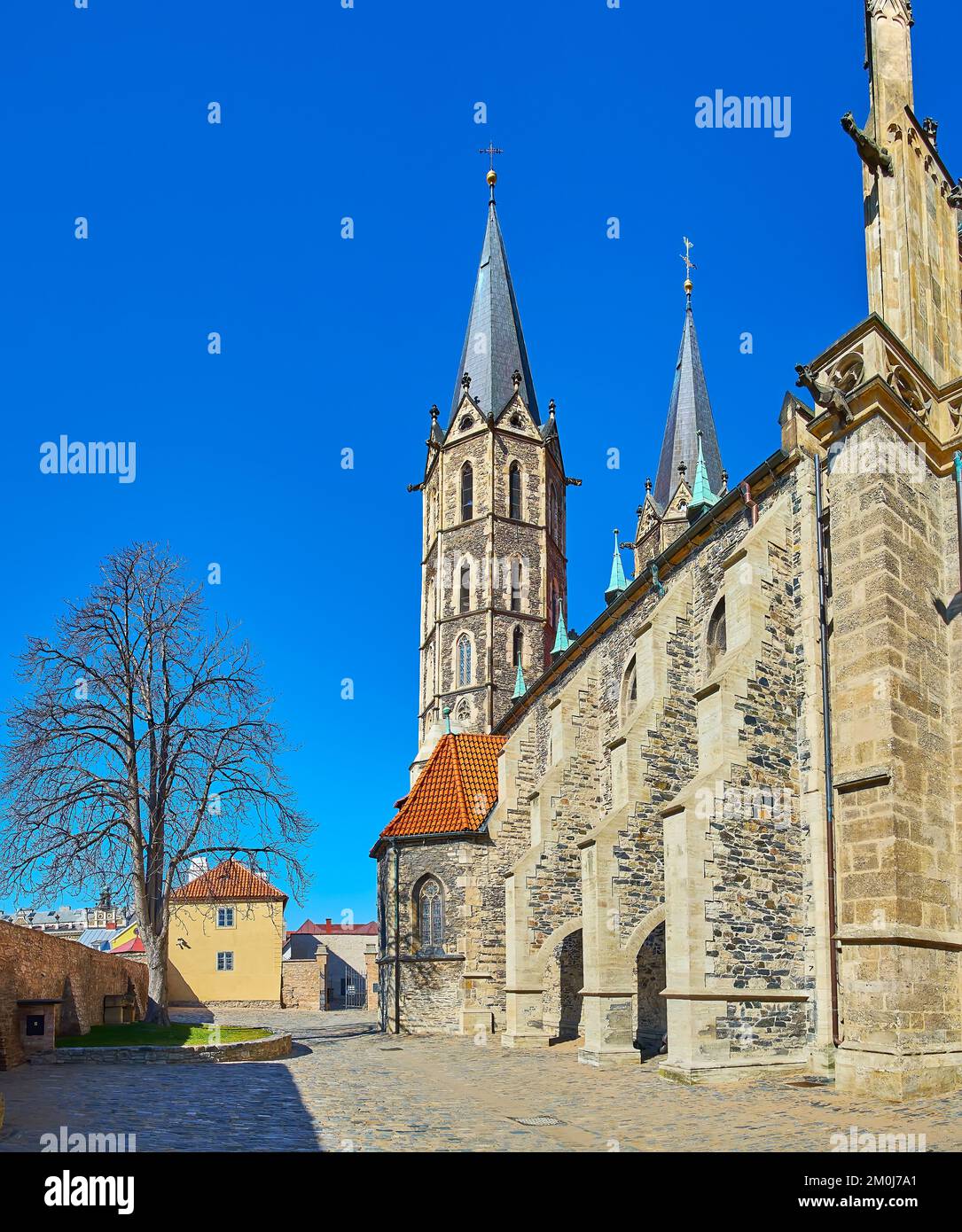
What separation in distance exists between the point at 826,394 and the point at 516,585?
106ft

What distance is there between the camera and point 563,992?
25375 millimetres

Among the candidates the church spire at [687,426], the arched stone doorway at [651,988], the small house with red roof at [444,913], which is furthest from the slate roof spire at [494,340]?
the arched stone doorway at [651,988]

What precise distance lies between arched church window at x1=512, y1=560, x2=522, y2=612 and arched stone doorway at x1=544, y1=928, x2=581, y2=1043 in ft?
75.6

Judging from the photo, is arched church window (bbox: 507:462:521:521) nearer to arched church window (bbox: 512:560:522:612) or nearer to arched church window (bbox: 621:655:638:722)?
arched church window (bbox: 512:560:522:612)

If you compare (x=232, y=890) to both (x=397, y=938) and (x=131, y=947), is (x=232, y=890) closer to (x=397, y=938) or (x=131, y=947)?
(x=131, y=947)

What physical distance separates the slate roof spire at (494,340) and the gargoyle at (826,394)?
3390 cm

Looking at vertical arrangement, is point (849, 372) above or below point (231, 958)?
above

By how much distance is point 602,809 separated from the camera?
25.8m

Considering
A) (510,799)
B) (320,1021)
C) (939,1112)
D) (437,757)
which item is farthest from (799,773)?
(320,1021)

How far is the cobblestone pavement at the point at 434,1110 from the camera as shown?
35.0ft

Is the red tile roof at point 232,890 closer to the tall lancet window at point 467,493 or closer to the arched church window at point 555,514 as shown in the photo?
the tall lancet window at point 467,493

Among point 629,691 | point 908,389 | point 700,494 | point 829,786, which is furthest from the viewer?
point 700,494

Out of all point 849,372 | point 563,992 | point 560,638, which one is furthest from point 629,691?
point 560,638

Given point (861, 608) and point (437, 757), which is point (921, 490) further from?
point (437, 757)
